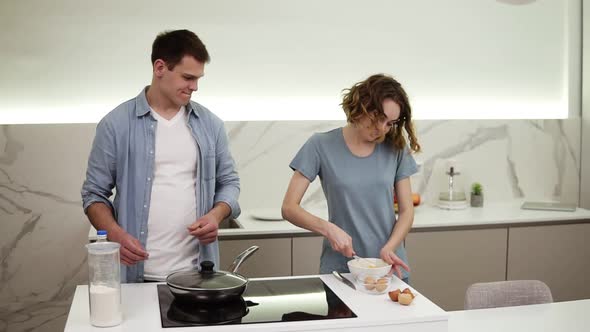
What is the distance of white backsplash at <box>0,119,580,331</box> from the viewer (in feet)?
11.5

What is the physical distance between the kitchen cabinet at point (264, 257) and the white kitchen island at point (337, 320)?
3.97 ft

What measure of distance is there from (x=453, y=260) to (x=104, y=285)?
7.35 feet

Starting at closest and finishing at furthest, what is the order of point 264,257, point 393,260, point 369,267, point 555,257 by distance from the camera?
point 369,267
point 393,260
point 264,257
point 555,257

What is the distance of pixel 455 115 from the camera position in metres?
4.17

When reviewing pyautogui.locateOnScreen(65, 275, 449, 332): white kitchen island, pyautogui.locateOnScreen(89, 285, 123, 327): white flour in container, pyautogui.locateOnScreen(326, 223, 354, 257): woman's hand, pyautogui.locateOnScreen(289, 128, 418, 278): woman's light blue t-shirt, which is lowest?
pyautogui.locateOnScreen(65, 275, 449, 332): white kitchen island

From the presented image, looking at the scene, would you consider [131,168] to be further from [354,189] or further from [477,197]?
[477,197]

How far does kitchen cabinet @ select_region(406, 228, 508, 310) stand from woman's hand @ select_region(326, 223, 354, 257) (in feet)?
4.30

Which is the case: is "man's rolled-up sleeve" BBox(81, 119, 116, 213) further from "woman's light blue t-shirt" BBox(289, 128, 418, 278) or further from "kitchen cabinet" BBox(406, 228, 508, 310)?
"kitchen cabinet" BBox(406, 228, 508, 310)

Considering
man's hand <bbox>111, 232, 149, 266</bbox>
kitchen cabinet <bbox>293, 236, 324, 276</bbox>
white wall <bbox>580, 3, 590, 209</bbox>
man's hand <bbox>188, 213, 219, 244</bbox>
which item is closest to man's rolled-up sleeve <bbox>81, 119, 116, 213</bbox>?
man's hand <bbox>111, 232, 149, 266</bbox>

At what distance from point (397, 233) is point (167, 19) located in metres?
1.97

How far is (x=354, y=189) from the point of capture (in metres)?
2.37

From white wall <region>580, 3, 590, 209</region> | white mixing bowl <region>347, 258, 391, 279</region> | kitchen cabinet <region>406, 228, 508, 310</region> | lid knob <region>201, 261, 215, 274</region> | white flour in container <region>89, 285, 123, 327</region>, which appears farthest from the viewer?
white wall <region>580, 3, 590, 209</region>

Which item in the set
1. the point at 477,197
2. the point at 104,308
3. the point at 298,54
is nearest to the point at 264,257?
the point at 298,54

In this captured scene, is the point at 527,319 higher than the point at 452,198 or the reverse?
the reverse
